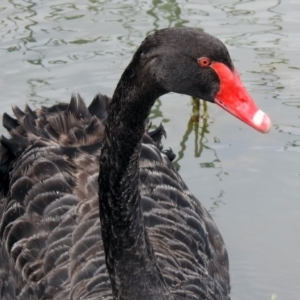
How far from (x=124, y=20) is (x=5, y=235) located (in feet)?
11.4

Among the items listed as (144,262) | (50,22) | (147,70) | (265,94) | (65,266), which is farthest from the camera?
(50,22)

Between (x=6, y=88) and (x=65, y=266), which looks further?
(x=6, y=88)

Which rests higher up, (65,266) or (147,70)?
(147,70)

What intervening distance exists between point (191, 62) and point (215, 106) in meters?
3.74

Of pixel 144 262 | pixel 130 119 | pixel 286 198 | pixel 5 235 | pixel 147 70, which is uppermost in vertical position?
pixel 147 70

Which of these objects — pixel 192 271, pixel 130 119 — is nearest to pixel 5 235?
pixel 192 271

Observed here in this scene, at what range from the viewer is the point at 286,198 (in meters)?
6.25

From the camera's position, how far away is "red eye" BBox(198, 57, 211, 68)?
3553 millimetres

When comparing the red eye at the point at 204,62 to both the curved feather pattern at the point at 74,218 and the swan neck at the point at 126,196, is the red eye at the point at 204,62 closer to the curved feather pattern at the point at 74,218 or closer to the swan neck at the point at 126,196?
the swan neck at the point at 126,196

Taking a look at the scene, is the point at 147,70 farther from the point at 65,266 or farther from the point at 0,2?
the point at 0,2

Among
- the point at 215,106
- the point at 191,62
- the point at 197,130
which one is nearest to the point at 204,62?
the point at 191,62

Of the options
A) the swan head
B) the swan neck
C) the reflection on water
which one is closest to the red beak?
the swan head

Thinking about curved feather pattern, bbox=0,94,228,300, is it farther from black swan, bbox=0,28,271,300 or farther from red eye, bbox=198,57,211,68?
red eye, bbox=198,57,211,68

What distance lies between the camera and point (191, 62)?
3.58 m
